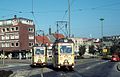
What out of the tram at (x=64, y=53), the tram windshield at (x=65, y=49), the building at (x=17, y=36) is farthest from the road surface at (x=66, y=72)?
the building at (x=17, y=36)

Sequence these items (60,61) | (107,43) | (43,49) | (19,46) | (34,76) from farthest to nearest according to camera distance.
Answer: (107,43) < (19,46) < (43,49) < (60,61) < (34,76)

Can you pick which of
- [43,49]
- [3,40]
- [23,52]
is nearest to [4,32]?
[3,40]

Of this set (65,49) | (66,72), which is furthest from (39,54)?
(66,72)

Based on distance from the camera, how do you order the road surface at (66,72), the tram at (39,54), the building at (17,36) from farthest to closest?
the building at (17,36) → the tram at (39,54) → the road surface at (66,72)

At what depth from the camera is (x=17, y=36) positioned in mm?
104250

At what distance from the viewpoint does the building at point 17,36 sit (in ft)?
340

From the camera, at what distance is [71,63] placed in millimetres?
34875

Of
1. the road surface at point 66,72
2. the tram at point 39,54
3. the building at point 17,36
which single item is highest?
the building at point 17,36

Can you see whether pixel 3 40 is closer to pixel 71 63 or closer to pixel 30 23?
pixel 30 23

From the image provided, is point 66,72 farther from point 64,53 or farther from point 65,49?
point 65,49

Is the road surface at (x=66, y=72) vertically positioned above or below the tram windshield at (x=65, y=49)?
below

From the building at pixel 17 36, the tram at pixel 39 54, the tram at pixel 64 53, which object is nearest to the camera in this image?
the tram at pixel 64 53

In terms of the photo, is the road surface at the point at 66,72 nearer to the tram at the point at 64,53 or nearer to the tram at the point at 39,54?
the tram at the point at 64,53

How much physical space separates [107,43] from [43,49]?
126m
